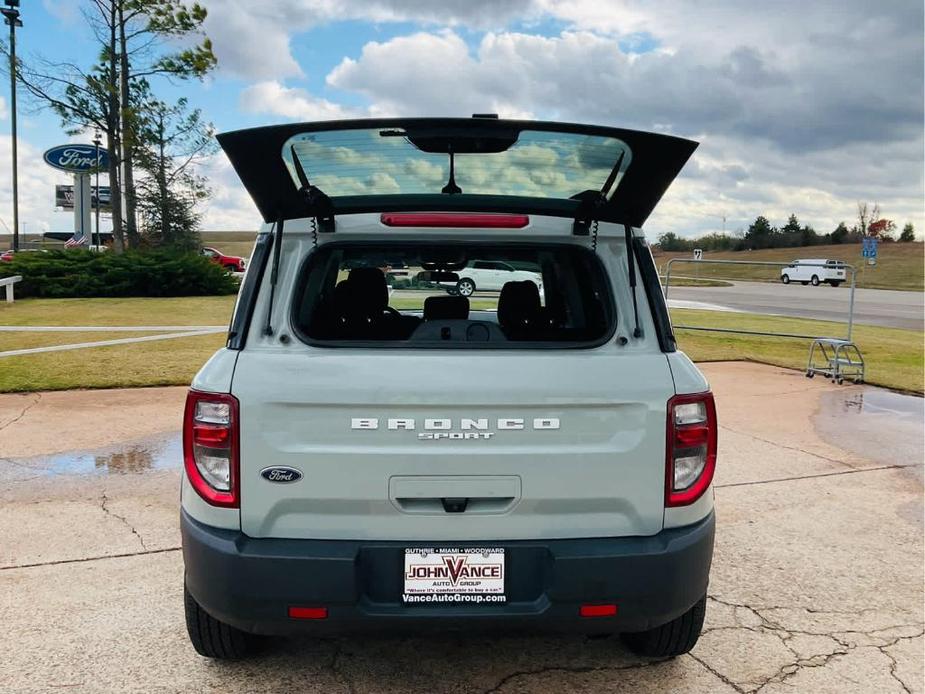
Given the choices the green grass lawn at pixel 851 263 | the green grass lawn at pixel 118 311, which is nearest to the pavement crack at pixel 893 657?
the green grass lawn at pixel 118 311

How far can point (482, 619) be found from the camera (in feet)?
7.51

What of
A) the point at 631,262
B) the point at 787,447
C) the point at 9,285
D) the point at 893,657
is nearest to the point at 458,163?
the point at 631,262

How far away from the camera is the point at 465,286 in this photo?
13.4ft

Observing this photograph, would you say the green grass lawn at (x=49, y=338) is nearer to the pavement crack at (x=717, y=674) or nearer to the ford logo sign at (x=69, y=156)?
the pavement crack at (x=717, y=674)

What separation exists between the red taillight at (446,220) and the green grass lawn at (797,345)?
8.68 m

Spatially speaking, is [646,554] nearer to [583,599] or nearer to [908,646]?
[583,599]

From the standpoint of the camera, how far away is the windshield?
2.38 metres

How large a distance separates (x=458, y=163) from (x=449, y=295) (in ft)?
4.36

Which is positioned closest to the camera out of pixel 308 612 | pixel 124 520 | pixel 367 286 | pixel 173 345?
pixel 308 612

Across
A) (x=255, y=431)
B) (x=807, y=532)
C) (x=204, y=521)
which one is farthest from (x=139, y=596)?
(x=807, y=532)

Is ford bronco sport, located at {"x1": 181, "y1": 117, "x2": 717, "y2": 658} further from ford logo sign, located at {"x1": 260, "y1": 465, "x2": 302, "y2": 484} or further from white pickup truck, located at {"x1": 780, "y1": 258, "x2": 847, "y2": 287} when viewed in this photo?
white pickup truck, located at {"x1": 780, "y1": 258, "x2": 847, "y2": 287}

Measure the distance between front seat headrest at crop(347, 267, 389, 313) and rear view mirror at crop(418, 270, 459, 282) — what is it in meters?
0.31

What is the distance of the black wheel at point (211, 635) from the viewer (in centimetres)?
269

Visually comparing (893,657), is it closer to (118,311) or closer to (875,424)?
(875,424)
